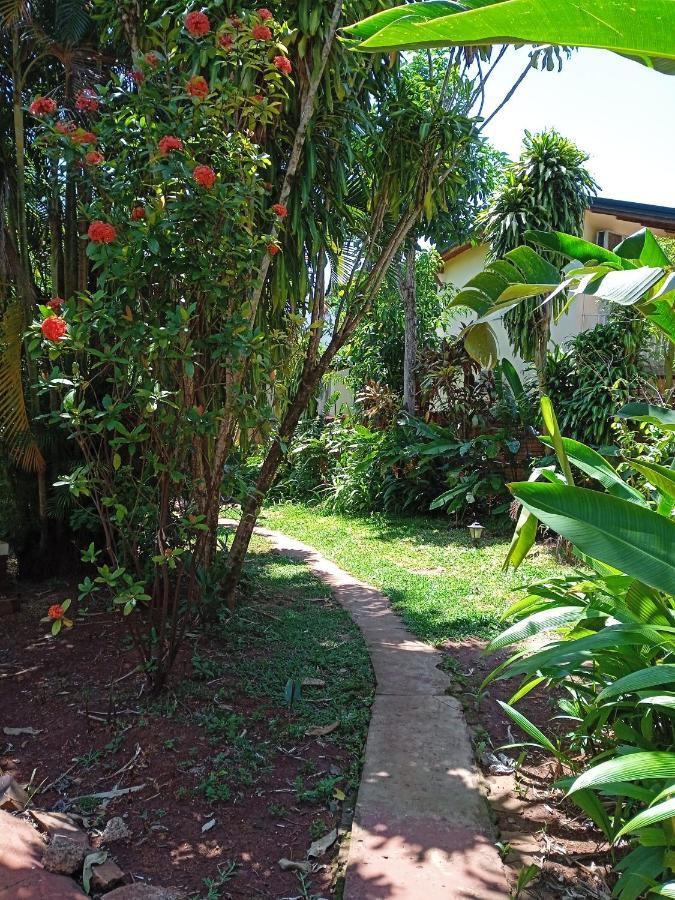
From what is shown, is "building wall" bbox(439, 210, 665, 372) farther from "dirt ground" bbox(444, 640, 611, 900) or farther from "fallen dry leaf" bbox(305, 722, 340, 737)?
"fallen dry leaf" bbox(305, 722, 340, 737)

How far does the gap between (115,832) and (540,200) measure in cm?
960

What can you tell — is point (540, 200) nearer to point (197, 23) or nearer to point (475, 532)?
point (475, 532)

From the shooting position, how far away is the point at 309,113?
5.09 meters

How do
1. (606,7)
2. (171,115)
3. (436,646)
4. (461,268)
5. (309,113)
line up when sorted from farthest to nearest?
(461,268) < (436,646) < (309,113) < (171,115) < (606,7)

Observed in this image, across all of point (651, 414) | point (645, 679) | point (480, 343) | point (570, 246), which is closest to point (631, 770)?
point (645, 679)

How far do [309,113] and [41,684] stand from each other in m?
4.09

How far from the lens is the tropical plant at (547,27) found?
1.70 m

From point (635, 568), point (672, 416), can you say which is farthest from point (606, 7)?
point (672, 416)

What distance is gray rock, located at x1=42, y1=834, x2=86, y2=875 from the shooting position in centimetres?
266

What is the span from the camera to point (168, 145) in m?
3.43

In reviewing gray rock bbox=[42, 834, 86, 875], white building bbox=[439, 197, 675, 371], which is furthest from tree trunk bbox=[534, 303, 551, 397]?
gray rock bbox=[42, 834, 86, 875]

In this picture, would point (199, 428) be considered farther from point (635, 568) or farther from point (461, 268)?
point (461, 268)

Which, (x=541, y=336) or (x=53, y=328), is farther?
(x=541, y=336)

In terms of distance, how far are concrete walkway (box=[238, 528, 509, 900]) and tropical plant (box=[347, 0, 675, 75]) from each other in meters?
2.64
